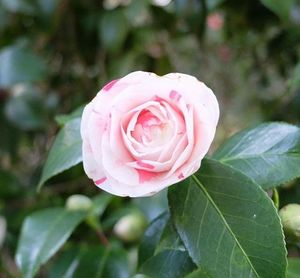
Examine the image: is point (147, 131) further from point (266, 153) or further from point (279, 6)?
point (279, 6)

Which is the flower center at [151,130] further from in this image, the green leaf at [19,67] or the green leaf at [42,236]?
the green leaf at [19,67]

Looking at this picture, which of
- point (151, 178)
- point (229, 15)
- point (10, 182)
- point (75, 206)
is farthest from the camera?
point (10, 182)

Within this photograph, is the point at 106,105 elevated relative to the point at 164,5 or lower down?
elevated

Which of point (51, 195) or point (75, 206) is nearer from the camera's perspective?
point (75, 206)

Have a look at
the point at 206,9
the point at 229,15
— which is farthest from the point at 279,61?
the point at 206,9

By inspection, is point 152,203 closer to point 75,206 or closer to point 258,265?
point 75,206

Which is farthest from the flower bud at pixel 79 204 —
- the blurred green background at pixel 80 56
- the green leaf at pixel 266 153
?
the green leaf at pixel 266 153

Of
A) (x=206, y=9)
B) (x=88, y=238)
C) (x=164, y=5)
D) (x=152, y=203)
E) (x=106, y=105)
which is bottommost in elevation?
(x=88, y=238)
